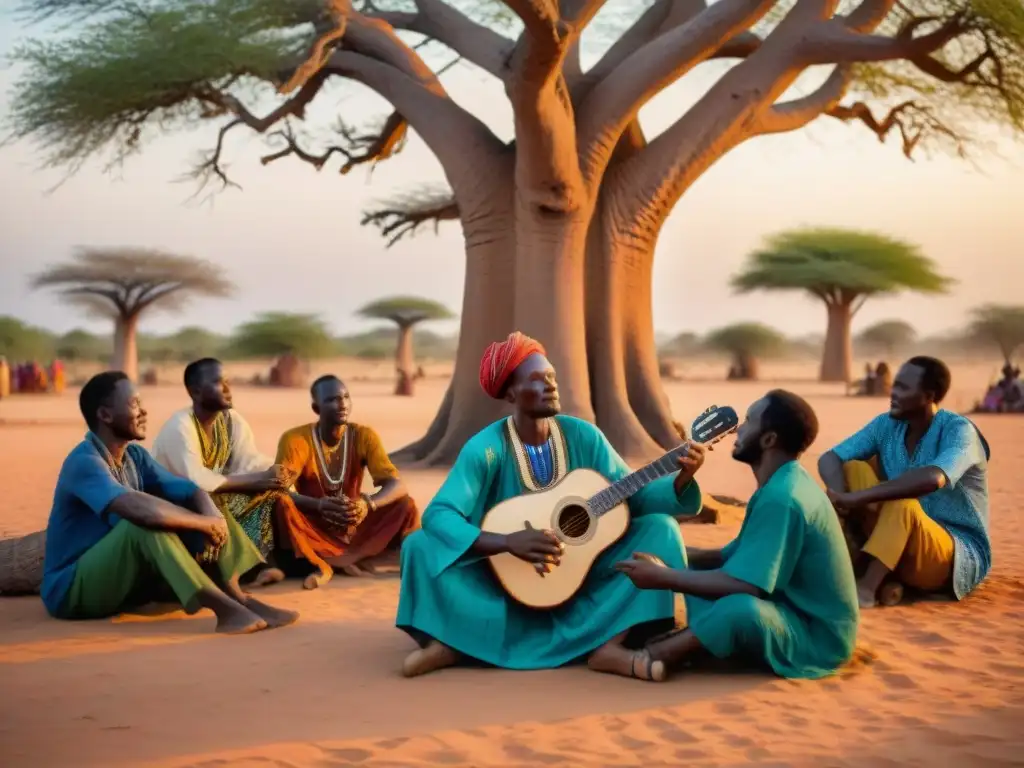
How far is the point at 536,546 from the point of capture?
4148 millimetres

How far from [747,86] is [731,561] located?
8.32 m

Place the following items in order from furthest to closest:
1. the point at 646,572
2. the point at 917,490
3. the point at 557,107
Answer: the point at 557,107 < the point at 917,490 < the point at 646,572

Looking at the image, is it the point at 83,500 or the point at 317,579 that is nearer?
the point at 83,500

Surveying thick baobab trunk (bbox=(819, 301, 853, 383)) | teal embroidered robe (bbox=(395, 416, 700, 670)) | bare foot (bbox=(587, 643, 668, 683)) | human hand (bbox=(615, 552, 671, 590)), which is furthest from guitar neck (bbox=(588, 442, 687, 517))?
thick baobab trunk (bbox=(819, 301, 853, 383))

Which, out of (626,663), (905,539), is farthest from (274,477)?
(905,539)

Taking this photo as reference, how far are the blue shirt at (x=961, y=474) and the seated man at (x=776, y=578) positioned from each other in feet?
4.73

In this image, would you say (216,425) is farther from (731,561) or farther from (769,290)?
(769,290)

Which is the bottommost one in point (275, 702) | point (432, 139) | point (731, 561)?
point (275, 702)

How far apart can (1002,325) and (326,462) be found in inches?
1660

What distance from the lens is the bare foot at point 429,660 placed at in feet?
14.0

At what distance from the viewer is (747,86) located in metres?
11.4

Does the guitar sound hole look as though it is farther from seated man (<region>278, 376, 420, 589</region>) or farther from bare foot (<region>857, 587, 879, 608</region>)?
seated man (<region>278, 376, 420, 589</region>)

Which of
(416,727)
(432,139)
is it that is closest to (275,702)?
(416,727)

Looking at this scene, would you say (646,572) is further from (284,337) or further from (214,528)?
(284,337)
